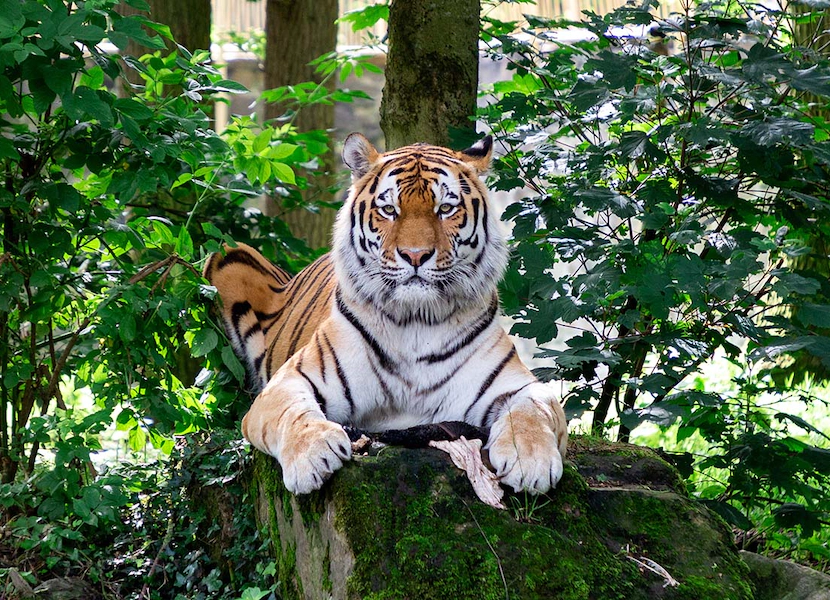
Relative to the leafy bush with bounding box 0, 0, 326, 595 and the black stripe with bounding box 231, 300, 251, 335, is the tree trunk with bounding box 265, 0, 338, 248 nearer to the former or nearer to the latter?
the black stripe with bounding box 231, 300, 251, 335

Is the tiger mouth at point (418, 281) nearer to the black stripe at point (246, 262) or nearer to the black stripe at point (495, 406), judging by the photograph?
the black stripe at point (495, 406)

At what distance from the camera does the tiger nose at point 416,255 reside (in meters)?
3.07

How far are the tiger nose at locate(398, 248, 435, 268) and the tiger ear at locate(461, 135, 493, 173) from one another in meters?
0.58

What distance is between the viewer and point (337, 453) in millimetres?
2621

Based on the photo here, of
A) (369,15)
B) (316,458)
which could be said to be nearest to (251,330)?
(369,15)

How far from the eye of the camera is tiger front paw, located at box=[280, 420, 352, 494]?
2615mm

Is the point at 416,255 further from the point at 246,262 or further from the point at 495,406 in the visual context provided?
the point at 246,262

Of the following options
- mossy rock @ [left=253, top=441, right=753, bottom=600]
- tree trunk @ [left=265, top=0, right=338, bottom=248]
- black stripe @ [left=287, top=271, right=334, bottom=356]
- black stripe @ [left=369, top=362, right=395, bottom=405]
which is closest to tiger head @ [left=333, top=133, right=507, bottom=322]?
black stripe @ [left=369, top=362, right=395, bottom=405]

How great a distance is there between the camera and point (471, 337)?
3.28 meters

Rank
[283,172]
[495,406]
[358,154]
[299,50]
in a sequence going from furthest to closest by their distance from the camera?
[299,50] < [283,172] < [358,154] < [495,406]

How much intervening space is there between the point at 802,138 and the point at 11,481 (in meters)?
3.52

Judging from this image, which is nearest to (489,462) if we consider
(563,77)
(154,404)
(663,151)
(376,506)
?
(376,506)

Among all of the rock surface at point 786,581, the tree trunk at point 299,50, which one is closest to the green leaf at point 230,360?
the rock surface at point 786,581

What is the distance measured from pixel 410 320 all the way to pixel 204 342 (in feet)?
3.36
